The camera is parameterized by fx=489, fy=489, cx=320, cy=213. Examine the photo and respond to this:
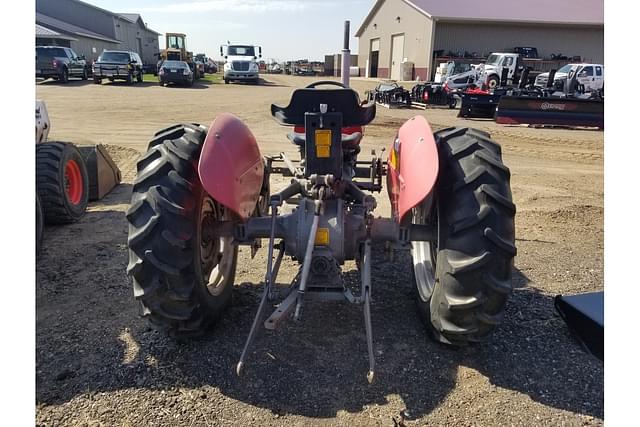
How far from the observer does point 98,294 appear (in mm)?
3627

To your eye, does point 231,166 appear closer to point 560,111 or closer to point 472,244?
point 472,244

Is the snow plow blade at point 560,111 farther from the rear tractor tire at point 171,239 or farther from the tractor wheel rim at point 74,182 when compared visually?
the rear tractor tire at point 171,239

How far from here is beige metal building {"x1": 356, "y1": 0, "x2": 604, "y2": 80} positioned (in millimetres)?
34219

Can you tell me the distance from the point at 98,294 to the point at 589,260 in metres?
4.15

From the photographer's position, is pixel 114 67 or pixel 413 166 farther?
pixel 114 67

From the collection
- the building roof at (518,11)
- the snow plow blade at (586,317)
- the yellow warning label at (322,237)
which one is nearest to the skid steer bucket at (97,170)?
the yellow warning label at (322,237)

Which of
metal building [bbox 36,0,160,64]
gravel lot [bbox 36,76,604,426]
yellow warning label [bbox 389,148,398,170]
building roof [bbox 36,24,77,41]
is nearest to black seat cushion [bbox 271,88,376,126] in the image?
yellow warning label [bbox 389,148,398,170]

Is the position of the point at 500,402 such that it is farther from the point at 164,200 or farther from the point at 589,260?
the point at 589,260

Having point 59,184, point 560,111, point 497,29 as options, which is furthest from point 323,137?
point 497,29

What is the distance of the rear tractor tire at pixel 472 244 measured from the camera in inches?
98.7

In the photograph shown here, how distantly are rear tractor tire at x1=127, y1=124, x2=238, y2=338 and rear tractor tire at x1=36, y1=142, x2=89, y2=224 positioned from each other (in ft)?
8.31

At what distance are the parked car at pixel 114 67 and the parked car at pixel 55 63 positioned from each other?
114 centimetres

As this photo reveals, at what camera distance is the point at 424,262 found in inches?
134

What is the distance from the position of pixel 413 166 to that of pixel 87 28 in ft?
176
